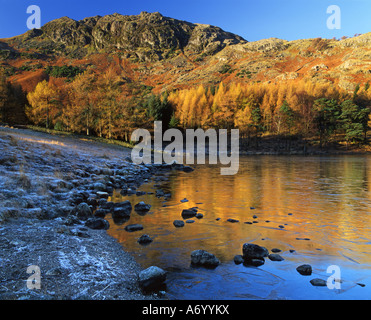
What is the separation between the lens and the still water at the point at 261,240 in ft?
15.4

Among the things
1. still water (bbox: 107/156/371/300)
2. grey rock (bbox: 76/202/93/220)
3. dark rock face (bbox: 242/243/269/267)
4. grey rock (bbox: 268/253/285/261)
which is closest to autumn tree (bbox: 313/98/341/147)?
still water (bbox: 107/156/371/300)

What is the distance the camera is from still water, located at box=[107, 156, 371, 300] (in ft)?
15.4

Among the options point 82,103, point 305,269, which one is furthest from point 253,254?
point 82,103

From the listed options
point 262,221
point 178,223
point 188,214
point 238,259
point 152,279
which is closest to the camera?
point 152,279

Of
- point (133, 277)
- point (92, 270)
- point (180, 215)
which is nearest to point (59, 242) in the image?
point (92, 270)

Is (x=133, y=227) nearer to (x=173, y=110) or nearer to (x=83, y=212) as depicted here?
(x=83, y=212)

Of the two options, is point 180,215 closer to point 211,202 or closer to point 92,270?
point 211,202

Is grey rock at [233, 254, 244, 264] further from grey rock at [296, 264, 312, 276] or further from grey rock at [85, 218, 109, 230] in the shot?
grey rock at [85, 218, 109, 230]

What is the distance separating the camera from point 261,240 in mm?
7145

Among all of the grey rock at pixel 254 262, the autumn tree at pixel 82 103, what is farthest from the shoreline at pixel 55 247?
the autumn tree at pixel 82 103

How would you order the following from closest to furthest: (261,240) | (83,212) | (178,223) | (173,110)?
(261,240) → (178,223) → (83,212) → (173,110)

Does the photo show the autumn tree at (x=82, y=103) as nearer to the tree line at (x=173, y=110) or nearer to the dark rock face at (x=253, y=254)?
the tree line at (x=173, y=110)

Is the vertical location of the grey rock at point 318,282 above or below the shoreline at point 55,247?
below

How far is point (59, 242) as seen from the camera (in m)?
5.86
